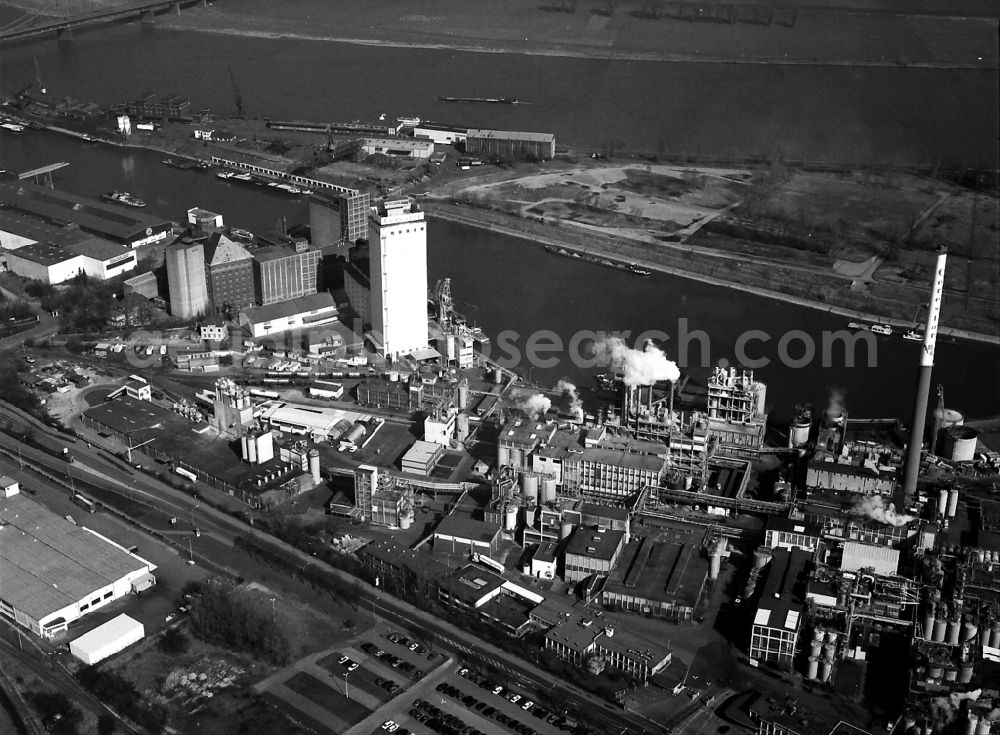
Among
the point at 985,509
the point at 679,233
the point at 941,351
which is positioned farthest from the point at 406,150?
the point at 985,509

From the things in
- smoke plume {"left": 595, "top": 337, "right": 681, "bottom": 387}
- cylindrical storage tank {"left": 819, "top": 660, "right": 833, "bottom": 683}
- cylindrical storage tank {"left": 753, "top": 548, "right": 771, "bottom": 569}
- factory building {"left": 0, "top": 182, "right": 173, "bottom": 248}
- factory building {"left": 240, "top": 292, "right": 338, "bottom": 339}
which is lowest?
cylindrical storage tank {"left": 819, "top": 660, "right": 833, "bottom": 683}

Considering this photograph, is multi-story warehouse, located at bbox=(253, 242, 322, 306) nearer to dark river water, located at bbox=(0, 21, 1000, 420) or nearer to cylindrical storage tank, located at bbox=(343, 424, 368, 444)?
dark river water, located at bbox=(0, 21, 1000, 420)

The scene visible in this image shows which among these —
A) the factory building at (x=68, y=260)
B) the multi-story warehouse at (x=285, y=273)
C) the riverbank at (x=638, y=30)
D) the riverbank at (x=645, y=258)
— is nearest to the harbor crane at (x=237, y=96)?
the riverbank at (x=638, y=30)

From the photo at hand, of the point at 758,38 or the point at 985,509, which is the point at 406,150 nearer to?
the point at 758,38

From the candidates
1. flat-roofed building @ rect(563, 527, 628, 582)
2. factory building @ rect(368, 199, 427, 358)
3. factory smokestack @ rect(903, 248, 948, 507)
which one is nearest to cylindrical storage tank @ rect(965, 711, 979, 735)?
flat-roofed building @ rect(563, 527, 628, 582)

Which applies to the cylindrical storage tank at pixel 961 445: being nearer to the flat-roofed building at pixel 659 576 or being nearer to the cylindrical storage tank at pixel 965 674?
the flat-roofed building at pixel 659 576
